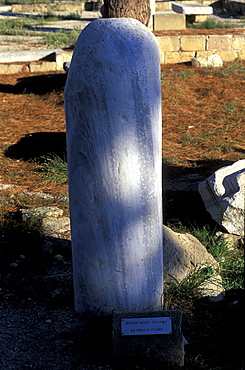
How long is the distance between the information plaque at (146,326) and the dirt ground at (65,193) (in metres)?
0.19

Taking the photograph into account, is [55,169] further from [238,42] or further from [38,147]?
[238,42]

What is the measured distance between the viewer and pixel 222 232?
12.8 feet

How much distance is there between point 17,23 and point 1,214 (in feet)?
48.1

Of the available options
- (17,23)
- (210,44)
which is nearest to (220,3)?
(17,23)

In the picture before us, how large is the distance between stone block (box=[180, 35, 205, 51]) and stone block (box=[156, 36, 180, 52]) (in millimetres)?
115

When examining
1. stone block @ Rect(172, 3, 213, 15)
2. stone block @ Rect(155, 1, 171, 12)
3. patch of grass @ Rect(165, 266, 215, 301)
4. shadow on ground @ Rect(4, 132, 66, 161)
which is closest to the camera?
patch of grass @ Rect(165, 266, 215, 301)

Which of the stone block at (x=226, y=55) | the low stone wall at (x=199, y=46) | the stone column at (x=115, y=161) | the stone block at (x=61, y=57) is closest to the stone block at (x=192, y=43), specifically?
the low stone wall at (x=199, y=46)

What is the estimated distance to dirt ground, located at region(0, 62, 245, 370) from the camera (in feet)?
7.98

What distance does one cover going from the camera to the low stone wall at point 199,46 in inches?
424

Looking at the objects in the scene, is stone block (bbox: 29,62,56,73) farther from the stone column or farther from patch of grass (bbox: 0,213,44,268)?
the stone column

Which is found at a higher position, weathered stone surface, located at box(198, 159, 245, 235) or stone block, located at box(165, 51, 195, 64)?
stone block, located at box(165, 51, 195, 64)

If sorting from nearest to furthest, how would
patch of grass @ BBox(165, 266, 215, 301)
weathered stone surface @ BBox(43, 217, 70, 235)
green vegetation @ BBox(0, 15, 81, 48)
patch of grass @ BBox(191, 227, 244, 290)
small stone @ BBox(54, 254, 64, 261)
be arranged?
1. patch of grass @ BBox(165, 266, 215, 301)
2. patch of grass @ BBox(191, 227, 244, 290)
3. small stone @ BBox(54, 254, 64, 261)
4. weathered stone surface @ BBox(43, 217, 70, 235)
5. green vegetation @ BBox(0, 15, 81, 48)

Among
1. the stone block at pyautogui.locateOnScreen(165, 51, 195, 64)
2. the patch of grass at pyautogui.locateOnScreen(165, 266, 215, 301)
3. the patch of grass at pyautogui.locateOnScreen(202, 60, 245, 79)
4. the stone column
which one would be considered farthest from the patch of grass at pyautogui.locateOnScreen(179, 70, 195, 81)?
the stone column

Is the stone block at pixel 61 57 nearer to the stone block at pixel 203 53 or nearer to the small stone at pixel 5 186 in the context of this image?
the stone block at pixel 203 53
